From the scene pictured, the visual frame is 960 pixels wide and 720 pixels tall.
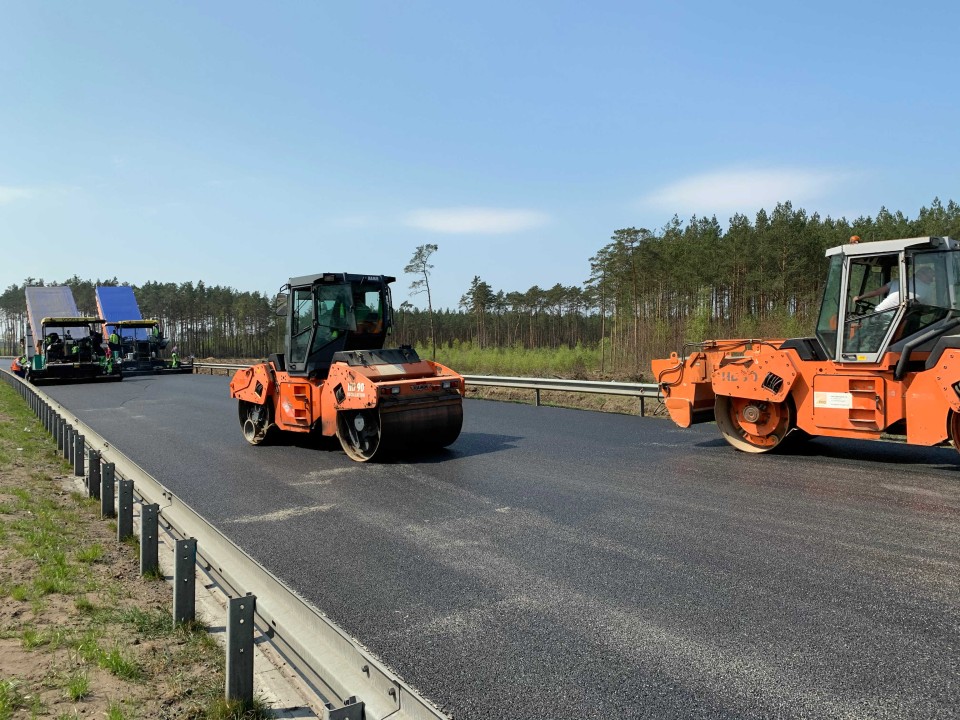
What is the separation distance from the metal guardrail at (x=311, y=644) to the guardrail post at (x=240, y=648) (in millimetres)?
192

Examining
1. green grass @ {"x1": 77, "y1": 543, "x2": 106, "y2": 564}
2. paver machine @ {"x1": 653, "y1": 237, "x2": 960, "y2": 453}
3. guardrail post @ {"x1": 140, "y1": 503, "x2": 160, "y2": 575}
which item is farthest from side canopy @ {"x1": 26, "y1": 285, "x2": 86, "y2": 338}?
paver machine @ {"x1": 653, "y1": 237, "x2": 960, "y2": 453}

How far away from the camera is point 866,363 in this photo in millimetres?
8164

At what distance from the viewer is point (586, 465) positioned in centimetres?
848

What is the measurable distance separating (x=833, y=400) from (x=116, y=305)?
38780mm

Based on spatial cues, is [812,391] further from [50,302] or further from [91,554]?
[50,302]

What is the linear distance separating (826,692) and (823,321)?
6.64 m

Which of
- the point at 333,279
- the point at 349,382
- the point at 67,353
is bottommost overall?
the point at 349,382

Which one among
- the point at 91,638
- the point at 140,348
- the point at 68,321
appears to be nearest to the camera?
the point at 91,638

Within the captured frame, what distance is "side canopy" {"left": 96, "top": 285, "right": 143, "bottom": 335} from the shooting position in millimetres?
37603

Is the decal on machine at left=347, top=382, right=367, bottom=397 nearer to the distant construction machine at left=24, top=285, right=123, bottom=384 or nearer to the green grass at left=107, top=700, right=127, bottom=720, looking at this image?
the green grass at left=107, top=700, right=127, bottom=720

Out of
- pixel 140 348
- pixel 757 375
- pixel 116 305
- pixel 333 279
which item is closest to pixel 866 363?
pixel 757 375

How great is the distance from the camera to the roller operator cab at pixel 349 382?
9.37 meters

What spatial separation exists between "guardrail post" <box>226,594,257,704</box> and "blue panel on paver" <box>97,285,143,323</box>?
3882 centimetres

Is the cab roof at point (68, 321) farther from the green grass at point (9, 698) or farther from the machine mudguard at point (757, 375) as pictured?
the green grass at point (9, 698)
